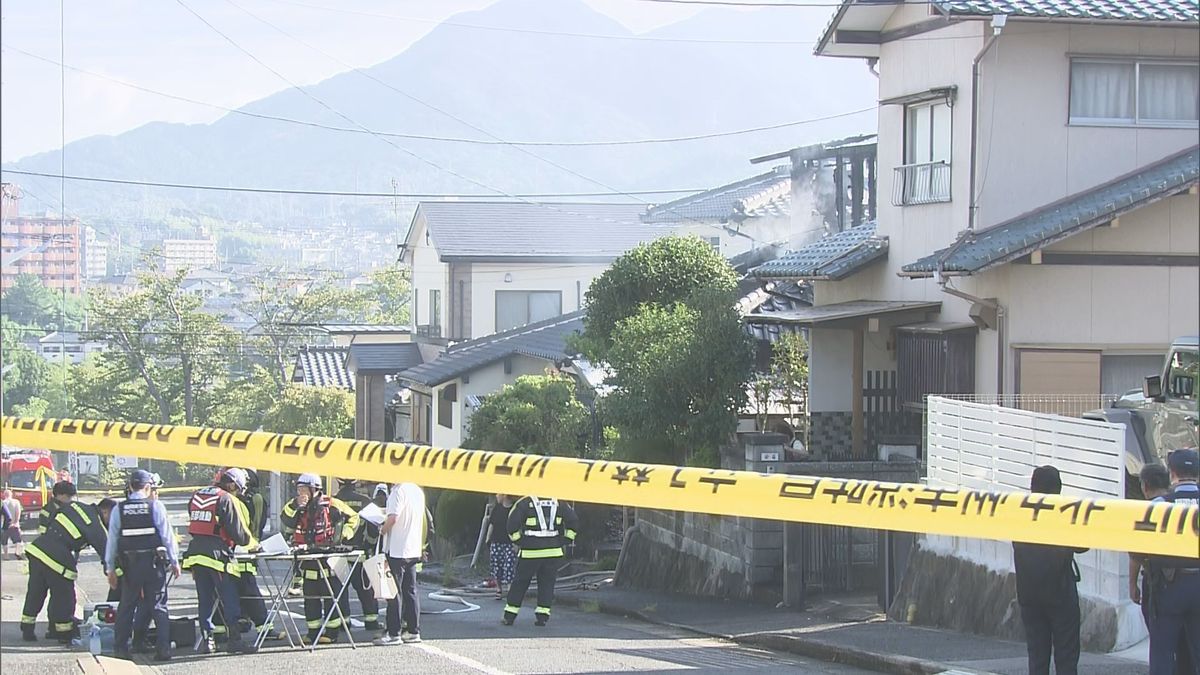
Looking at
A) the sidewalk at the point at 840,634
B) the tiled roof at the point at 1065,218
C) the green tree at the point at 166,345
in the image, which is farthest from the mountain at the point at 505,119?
the sidewalk at the point at 840,634

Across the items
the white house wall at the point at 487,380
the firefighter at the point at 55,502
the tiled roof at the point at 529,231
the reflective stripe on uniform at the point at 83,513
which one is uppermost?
the tiled roof at the point at 529,231

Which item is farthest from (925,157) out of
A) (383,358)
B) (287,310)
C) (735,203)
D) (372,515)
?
(735,203)

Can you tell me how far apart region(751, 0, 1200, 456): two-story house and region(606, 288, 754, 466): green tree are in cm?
100

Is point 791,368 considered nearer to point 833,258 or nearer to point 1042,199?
point 833,258

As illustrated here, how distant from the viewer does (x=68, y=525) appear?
10.8 m

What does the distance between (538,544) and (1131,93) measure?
28.1ft

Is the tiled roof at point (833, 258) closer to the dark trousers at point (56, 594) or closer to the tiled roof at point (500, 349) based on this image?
the tiled roof at point (500, 349)

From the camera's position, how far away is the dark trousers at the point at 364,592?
11836 mm

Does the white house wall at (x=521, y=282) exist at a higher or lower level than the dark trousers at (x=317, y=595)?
higher

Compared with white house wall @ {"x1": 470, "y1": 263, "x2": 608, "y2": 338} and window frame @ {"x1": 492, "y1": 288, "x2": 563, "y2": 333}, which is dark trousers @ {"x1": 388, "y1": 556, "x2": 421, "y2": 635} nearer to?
window frame @ {"x1": 492, "y1": 288, "x2": 563, "y2": 333}

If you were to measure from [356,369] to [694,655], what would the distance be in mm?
21060

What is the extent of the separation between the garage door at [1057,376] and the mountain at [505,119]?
23.9ft

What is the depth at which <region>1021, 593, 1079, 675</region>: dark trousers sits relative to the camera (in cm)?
788

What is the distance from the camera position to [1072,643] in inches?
311
